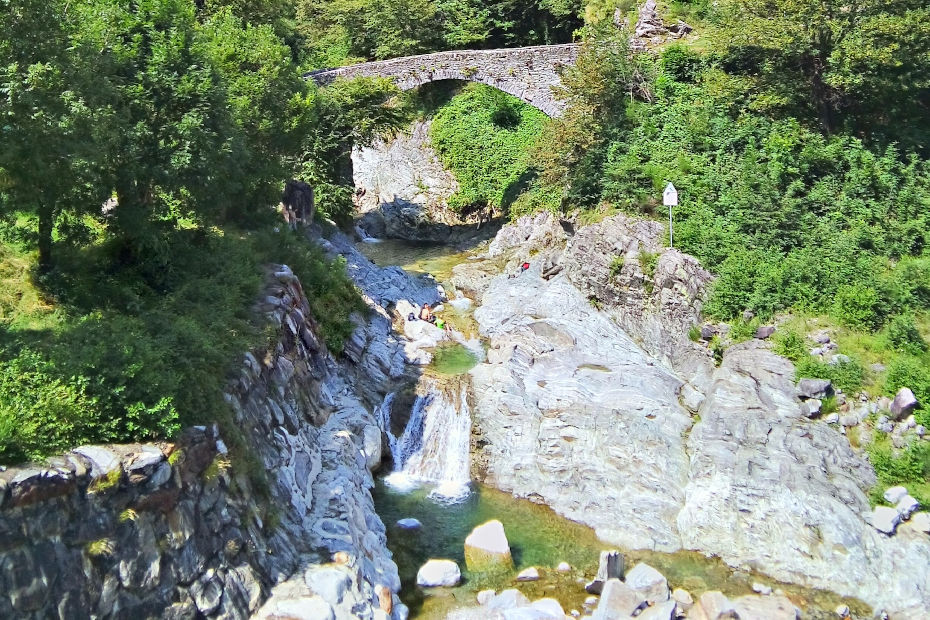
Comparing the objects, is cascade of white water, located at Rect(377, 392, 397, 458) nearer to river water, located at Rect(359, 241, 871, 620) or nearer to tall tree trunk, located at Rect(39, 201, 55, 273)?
river water, located at Rect(359, 241, 871, 620)

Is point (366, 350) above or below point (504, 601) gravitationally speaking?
above

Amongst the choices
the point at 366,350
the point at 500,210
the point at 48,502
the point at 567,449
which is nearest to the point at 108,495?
the point at 48,502

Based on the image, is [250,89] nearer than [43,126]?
No

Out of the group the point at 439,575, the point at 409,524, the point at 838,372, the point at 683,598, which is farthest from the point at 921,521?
the point at 409,524

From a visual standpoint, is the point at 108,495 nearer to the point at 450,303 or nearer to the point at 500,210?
the point at 450,303

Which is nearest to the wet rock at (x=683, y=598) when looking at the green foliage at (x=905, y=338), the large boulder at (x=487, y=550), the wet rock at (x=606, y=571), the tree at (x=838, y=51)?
the wet rock at (x=606, y=571)

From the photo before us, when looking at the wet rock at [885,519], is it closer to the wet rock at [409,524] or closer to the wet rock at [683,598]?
the wet rock at [683,598]
